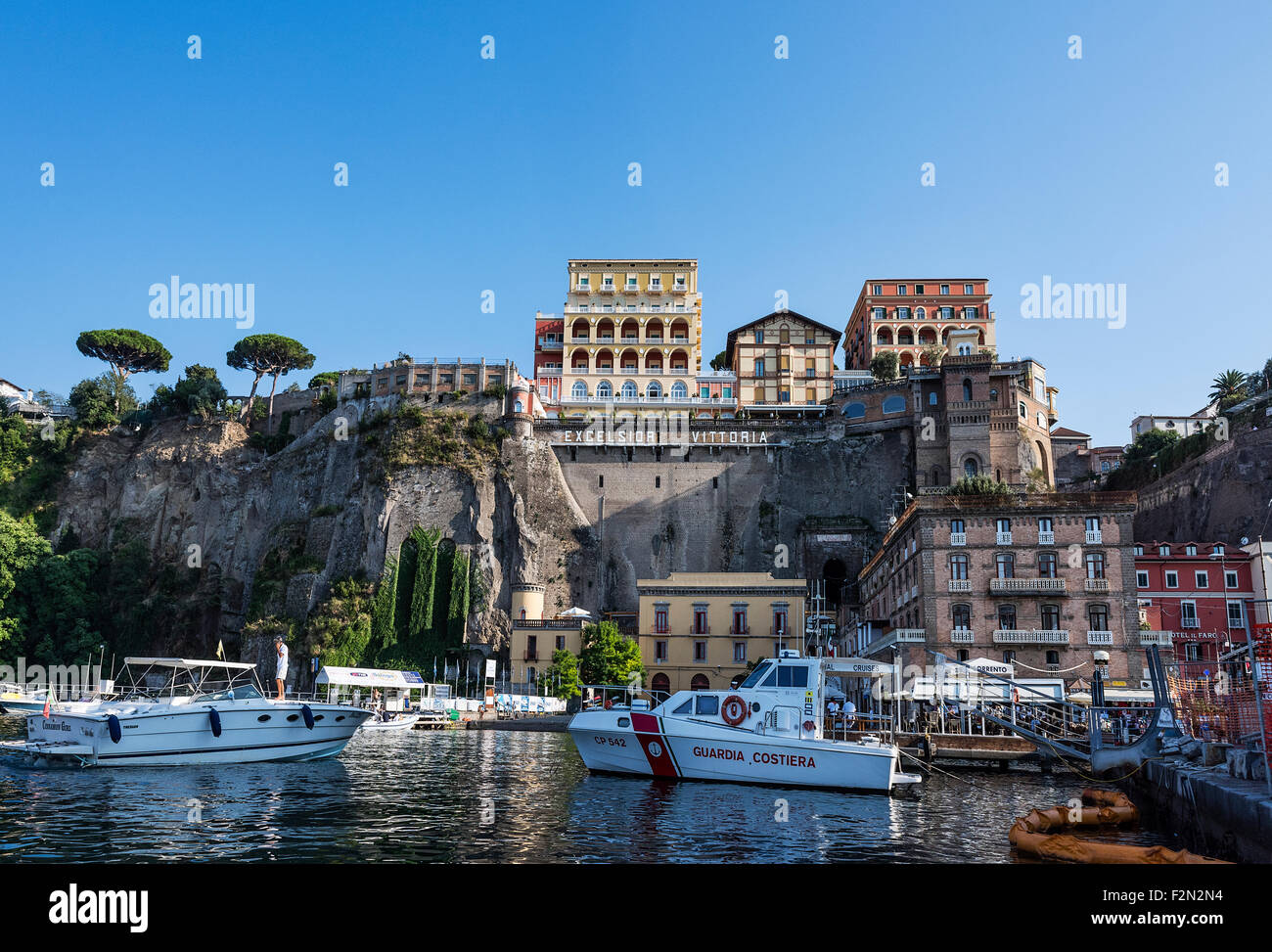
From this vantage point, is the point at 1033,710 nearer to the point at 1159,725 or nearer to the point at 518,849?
the point at 1159,725

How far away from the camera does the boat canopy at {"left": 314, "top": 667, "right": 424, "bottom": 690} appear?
51.4 metres

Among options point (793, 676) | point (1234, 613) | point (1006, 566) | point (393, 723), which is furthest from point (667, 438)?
point (793, 676)

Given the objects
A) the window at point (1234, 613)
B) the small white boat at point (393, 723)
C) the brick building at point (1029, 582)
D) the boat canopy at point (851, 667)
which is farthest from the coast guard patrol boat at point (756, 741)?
the window at point (1234, 613)

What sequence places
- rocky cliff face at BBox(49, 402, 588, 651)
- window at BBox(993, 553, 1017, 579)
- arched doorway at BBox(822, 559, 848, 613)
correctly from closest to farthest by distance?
window at BBox(993, 553, 1017, 579)
rocky cliff face at BBox(49, 402, 588, 651)
arched doorway at BBox(822, 559, 848, 613)

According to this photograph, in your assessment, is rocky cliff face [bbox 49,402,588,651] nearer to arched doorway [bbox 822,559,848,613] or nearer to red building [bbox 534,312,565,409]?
red building [bbox 534,312,565,409]

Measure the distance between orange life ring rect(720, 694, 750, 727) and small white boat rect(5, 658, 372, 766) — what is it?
1241cm

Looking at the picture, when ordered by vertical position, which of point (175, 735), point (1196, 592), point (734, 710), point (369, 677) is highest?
point (1196, 592)

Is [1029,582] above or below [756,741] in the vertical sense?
above

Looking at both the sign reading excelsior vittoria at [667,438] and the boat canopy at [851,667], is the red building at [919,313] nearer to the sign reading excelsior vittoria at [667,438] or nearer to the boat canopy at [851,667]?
the sign reading excelsior vittoria at [667,438]

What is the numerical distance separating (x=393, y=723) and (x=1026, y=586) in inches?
1253

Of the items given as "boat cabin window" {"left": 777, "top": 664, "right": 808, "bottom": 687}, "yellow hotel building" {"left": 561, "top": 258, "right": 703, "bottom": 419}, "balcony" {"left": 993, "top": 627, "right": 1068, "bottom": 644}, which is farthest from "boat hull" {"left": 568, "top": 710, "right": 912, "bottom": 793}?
"yellow hotel building" {"left": 561, "top": 258, "right": 703, "bottom": 419}

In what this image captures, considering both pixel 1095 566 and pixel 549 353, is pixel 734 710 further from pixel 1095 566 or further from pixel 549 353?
pixel 549 353

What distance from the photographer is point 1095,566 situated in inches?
1642
